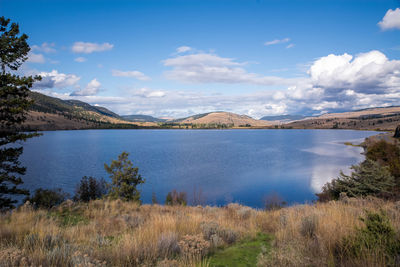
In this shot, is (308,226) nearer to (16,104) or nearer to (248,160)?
(16,104)

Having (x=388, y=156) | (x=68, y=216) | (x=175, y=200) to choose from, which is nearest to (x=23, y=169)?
(x=68, y=216)

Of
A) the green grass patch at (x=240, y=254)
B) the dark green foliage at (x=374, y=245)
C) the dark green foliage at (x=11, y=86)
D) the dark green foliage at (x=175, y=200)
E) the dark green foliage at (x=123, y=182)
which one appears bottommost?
the dark green foliage at (x=175, y=200)

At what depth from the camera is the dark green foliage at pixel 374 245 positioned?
3531 mm

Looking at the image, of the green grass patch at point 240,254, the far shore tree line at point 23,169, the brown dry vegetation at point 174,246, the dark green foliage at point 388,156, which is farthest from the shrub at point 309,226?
the dark green foliage at point 388,156

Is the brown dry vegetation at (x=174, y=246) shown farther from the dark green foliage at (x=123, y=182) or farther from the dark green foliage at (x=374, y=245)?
the dark green foliage at (x=123, y=182)

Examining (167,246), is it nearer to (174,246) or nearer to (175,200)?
(174,246)

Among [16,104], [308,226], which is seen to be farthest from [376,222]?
[16,104]

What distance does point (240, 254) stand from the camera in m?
4.81

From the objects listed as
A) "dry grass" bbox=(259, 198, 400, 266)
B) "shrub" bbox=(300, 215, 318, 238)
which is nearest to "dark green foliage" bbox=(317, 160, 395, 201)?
"dry grass" bbox=(259, 198, 400, 266)

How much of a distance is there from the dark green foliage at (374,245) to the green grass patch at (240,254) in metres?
1.60

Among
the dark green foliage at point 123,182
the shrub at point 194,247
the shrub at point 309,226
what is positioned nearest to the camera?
the shrub at point 194,247

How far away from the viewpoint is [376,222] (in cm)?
412

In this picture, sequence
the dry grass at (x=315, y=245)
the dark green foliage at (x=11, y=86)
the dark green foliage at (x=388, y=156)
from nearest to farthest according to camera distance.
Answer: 1. the dry grass at (x=315, y=245)
2. the dark green foliage at (x=11, y=86)
3. the dark green foliage at (x=388, y=156)

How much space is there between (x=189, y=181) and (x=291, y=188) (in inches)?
593
